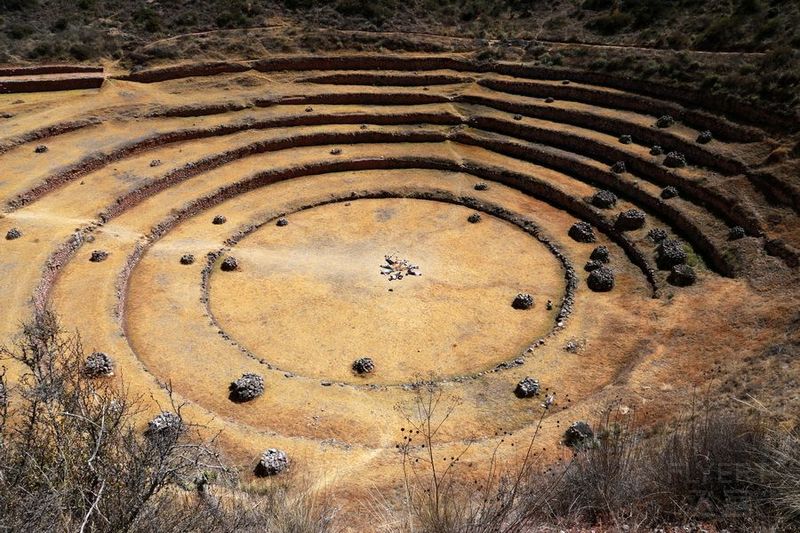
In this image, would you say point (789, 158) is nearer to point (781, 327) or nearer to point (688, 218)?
point (688, 218)

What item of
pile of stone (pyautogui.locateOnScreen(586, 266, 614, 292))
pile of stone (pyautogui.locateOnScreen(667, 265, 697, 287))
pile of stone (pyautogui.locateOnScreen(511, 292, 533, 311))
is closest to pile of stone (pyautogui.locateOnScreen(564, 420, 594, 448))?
pile of stone (pyautogui.locateOnScreen(511, 292, 533, 311))

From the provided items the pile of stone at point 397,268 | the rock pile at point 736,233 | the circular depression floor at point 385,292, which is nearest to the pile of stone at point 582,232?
the circular depression floor at point 385,292

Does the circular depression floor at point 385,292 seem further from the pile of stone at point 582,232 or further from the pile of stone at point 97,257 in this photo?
the pile of stone at point 97,257

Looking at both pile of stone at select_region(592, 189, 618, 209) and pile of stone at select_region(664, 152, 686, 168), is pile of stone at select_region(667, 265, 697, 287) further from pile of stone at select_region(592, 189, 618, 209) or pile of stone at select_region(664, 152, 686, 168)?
pile of stone at select_region(664, 152, 686, 168)

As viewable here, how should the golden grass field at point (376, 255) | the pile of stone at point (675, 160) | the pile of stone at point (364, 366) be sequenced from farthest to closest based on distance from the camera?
the pile of stone at point (675, 160), the pile of stone at point (364, 366), the golden grass field at point (376, 255)

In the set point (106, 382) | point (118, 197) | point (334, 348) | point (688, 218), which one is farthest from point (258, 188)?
point (688, 218)
